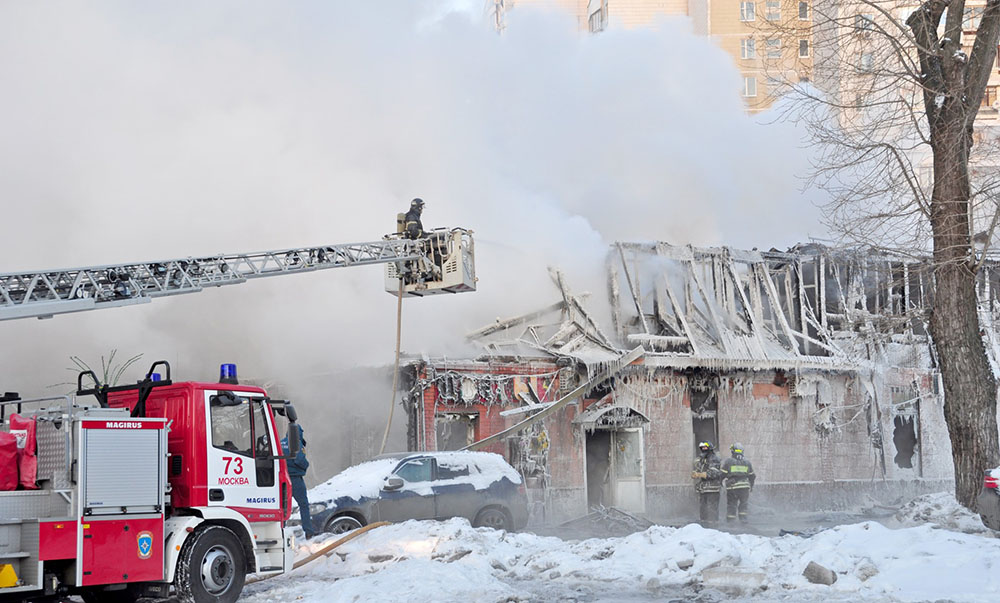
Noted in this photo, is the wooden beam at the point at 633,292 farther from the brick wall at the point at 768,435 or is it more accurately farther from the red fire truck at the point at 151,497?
the red fire truck at the point at 151,497

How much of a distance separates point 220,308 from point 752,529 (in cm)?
1082

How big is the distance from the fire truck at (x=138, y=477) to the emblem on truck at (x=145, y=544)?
0.03 ft

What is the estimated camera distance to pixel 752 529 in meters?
18.7

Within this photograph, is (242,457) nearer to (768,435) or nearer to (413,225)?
(413,225)

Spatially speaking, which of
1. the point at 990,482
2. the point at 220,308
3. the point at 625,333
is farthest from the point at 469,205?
the point at 990,482

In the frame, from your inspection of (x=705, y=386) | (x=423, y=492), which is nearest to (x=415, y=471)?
(x=423, y=492)

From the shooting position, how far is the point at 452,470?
1605 centimetres

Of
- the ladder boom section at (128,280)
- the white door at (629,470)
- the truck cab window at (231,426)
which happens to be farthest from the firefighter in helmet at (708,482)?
the truck cab window at (231,426)

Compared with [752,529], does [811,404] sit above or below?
above

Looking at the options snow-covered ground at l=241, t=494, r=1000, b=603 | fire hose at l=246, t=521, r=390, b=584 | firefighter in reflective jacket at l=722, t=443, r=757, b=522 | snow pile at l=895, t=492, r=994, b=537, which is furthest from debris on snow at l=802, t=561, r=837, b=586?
firefighter in reflective jacket at l=722, t=443, r=757, b=522

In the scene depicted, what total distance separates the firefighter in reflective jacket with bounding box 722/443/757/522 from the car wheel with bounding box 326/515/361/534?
7194mm

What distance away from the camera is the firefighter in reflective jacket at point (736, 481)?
1866cm

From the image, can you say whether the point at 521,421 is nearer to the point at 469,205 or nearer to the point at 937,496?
the point at 469,205

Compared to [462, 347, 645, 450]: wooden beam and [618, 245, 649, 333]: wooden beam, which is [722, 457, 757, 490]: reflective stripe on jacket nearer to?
[462, 347, 645, 450]: wooden beam
